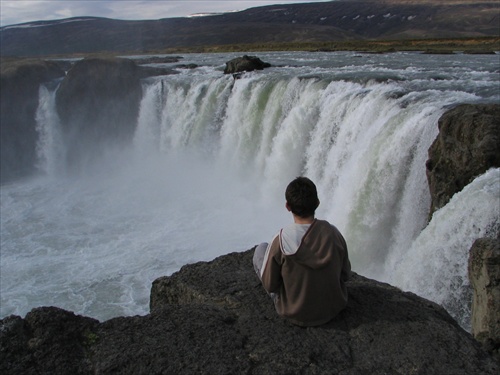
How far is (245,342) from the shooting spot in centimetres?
370

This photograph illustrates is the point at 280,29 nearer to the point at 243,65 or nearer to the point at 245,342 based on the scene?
the point at 243,65

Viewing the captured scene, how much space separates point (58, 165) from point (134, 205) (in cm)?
939

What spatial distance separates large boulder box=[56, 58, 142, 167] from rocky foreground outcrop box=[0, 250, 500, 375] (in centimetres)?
2116

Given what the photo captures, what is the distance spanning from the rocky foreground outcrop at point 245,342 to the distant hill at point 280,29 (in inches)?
3483

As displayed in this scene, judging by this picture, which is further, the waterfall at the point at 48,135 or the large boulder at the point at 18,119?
the large boulder at the point at 18,119

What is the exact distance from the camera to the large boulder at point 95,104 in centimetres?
2439

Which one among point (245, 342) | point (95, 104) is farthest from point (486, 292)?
point (95, 104)

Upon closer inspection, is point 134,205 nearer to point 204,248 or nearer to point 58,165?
point 204,248

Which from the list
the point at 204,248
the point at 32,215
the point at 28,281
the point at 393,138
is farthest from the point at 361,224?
the point at 32,215

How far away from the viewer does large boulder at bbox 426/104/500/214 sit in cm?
830

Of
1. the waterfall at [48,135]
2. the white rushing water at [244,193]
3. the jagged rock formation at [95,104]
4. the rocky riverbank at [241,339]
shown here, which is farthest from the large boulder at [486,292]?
the waterfall at [48,135]

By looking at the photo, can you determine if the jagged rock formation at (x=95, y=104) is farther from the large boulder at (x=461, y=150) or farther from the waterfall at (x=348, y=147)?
the large boulder at (x=461, y=150)

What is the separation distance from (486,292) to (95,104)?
22396 mm

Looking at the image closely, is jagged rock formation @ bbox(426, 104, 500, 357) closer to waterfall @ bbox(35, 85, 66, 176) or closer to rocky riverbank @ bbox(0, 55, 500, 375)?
rocky riverbank @ bbox(0, 55, 500, 375)
